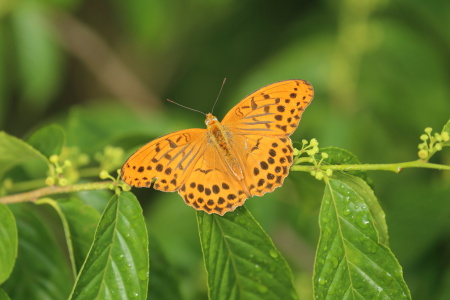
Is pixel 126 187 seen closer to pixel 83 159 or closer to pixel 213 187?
pixel 213 187

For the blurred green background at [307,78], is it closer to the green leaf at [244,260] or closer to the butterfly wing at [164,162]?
the butterfly wing at [164,162]

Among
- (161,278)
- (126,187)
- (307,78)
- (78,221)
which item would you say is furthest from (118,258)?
(307,78)

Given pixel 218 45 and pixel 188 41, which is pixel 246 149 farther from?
pixel 188 41

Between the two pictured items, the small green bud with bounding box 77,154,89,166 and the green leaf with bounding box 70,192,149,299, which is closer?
the green leaf with bounding box 70,192,149,299

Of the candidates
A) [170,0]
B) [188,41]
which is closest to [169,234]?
[170,0]

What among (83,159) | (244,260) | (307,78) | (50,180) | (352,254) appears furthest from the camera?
(307,78)

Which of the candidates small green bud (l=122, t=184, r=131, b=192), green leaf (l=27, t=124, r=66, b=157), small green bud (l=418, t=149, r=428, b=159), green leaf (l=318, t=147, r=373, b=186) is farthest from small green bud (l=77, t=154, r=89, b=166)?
small green bud (l=418, t=149, r=428, b=159)

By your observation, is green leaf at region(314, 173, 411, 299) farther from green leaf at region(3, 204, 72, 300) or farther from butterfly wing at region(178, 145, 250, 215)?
green leaf at region(3, 204, 72, 300)
